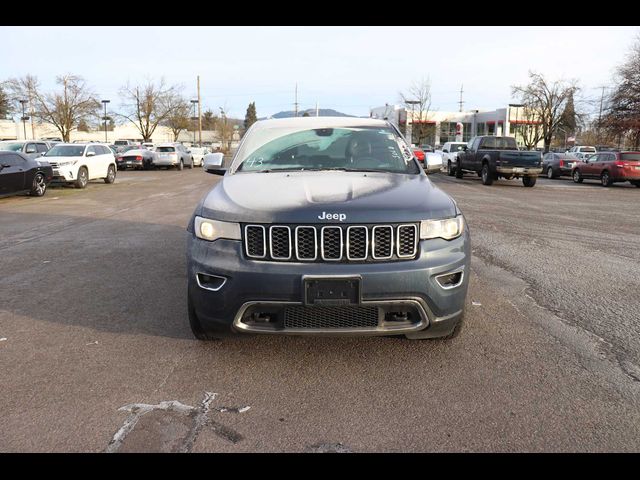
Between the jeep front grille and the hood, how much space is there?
0.17 ft

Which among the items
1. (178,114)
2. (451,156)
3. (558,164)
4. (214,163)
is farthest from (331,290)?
(178,114)

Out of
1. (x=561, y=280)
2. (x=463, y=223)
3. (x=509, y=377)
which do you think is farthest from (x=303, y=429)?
(x=561, y=280)

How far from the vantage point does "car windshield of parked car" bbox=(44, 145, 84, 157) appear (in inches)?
736

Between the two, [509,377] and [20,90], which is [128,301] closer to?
[509,377]

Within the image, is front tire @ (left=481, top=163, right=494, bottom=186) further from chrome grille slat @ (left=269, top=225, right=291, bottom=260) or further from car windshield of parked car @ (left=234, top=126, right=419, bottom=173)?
chrome grille slat @ (left=269, top=225, right=291, bottom=260)

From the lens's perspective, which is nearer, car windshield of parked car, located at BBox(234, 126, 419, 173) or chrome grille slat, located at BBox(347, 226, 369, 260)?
chrome grille slat, located at BBox(347, 226, 369, 260)

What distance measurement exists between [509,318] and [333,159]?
2.05 meters

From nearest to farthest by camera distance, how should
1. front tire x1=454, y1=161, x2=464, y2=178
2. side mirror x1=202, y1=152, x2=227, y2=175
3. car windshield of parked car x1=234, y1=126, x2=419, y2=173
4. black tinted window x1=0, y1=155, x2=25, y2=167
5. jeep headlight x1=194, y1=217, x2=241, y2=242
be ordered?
jeep headlight x1=194, y1=217, x2=241, y2=242
car windshield of parked car x1=234, y1=126, x2=419, y2=173
side mirror x1=202, y1=152, x2=227, y2=175
black tinted window x1=0, y1=155, x2=25, y2=167
front tire x1=454, y1=161, x2=464, y2=178

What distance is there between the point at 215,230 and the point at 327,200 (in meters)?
0.75

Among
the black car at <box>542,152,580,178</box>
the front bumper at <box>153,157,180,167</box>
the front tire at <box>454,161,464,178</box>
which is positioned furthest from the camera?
the front bumper at <box>153,157,180,167</box>

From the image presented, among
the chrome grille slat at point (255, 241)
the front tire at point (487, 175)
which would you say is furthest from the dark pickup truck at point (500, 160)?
the chrome grille slat at point (255, 241)

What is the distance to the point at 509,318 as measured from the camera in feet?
14.6

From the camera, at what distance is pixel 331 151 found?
4.73 m

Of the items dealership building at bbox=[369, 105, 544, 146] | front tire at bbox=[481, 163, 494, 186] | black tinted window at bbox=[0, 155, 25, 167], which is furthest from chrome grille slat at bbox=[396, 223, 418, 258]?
dealership building at bbox=[369, 105, 544, 146]
